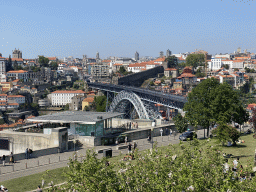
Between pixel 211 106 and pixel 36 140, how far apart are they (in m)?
12.5

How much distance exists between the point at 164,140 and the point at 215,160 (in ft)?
47.4

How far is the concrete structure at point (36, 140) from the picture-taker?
75.4 ft

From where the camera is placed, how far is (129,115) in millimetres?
74188

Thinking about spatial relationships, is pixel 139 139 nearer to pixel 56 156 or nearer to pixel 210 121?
pixel 210 121

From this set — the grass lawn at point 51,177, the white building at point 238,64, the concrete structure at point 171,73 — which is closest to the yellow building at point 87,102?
the concrete structure at point 171,73

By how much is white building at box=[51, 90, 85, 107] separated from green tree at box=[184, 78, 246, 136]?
117768 mm

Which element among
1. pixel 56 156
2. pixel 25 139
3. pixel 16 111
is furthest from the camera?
pixel 16 111

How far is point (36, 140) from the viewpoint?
2395 cm

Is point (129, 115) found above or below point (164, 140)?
below

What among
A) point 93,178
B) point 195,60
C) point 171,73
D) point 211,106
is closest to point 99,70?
point 195,60

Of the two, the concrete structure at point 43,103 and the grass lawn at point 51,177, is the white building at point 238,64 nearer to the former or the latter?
the concrete structure at point 43,103

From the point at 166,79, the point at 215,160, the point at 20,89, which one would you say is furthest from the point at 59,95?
the point at 215,160

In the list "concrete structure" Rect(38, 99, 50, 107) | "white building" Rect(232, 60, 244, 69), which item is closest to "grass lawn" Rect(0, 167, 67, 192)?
"concrete structure" Rect(38, 99, 50, 107)

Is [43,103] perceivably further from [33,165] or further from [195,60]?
[33,165]
